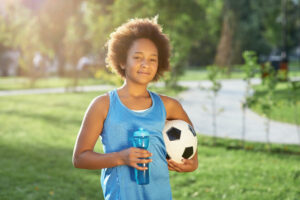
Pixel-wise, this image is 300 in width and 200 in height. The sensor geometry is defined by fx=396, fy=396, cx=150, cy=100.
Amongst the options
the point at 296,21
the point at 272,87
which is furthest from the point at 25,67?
the point at 296,21

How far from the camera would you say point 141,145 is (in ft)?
6.27

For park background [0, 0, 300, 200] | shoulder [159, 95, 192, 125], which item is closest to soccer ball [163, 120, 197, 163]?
shoulder [159, 95, 192, 125]

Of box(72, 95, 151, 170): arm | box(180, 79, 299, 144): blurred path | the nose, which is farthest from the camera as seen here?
box(180, 79, 299, 144): blurred path

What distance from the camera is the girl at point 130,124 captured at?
204 centimetres

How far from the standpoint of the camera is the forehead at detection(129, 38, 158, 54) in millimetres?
2195

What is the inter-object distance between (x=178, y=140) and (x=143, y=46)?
0.66 meters

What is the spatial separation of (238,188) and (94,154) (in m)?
3.38

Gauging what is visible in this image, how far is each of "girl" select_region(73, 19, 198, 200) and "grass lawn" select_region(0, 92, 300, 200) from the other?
2.71 metres

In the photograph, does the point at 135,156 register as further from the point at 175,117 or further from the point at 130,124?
the point at 175,117

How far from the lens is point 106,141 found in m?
2.09

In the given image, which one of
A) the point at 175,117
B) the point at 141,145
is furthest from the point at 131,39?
the point at 141,145

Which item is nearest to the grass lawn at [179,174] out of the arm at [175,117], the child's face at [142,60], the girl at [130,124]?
the arm at [175,117]

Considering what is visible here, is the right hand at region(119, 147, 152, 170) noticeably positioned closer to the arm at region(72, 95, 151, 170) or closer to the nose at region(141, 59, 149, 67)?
the arm at region(72, 95, 151, 170)

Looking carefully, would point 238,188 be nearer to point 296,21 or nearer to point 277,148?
point 277,148
